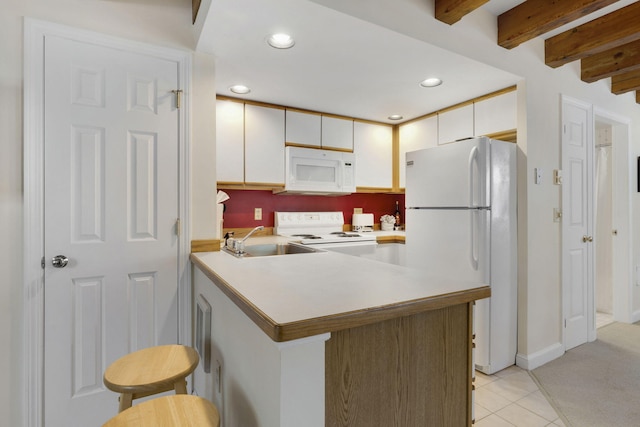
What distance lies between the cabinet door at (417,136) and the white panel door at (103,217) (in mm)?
2337

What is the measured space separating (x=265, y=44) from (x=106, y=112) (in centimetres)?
95

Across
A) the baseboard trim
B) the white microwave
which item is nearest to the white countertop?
the white microwave

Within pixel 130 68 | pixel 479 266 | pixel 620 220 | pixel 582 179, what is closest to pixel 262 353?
pixel 130 68

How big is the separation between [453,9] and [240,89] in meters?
1.62

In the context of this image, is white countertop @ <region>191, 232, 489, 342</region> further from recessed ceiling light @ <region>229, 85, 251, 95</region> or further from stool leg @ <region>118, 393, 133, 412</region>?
recessed ceiling light @ <region>229, 85, 251, 95</region>

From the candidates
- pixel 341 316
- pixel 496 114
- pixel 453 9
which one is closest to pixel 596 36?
pixel 496 114

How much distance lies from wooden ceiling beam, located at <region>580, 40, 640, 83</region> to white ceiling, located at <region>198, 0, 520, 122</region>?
0.85 metres

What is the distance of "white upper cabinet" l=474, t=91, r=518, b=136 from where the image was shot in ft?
8.36

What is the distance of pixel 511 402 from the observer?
2012 mm

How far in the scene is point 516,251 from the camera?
2490mm

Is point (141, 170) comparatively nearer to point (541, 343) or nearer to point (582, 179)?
point (541, 343)

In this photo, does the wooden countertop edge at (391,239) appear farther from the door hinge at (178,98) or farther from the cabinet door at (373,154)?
the door hinge at (178,98)

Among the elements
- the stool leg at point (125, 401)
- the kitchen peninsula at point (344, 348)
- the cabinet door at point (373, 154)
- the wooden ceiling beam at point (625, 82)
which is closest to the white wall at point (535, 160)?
the wooden ceiling beam at point (625, 82)

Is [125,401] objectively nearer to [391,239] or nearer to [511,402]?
[511,402]
